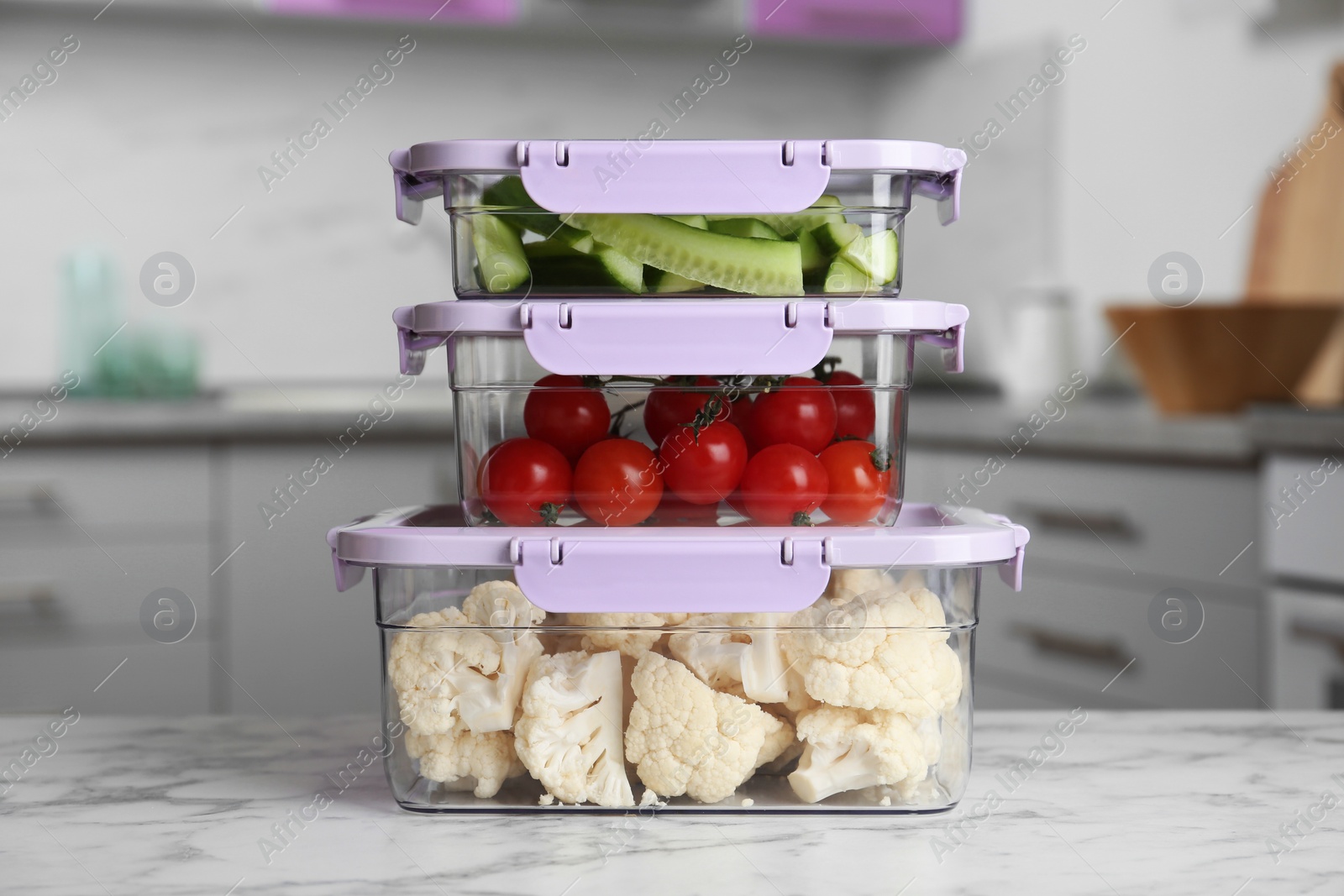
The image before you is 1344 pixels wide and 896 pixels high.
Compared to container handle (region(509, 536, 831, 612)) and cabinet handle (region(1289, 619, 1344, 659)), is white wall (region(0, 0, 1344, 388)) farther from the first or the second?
container handle (region(509, 536, 831, 612))

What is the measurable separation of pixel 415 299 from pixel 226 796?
2259mm

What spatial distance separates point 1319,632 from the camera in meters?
1.53

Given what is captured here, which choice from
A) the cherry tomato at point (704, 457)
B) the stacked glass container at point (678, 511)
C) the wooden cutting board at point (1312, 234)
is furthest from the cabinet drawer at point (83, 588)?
the wooden cutting board at point (1312, 234)

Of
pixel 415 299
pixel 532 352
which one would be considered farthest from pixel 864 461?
pixel 415 299

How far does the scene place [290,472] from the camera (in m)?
2.06

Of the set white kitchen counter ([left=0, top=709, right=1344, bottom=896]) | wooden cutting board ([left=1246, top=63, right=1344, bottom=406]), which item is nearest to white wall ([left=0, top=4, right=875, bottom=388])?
wooden cutting board ([left=1246, top=63, right=1344, bottom=406])

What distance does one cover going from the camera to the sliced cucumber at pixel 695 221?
67 cm

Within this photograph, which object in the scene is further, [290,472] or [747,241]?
[290,472]

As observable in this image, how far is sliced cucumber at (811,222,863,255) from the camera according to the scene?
2.25 feet

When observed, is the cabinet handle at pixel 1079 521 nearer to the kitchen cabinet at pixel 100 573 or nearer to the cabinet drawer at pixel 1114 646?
the cabinet drawer at pixel 1114 646

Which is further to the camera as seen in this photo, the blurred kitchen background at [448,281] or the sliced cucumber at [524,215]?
the blurred kitchen background at [448,281]

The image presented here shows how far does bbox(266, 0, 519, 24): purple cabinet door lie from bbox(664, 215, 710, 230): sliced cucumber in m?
1.94

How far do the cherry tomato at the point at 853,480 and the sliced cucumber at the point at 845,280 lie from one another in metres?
0.08

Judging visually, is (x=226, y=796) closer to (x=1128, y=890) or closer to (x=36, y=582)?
(x=1128, y=890)
